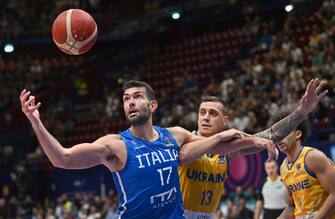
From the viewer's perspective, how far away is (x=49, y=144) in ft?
18.6

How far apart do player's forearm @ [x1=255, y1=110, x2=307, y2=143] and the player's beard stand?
52.8 inches

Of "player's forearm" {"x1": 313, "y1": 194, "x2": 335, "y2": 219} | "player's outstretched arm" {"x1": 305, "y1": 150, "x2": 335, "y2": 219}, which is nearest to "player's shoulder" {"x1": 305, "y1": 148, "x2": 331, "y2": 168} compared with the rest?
"player's outstretched arm" {"x1": 305, "y1": 150, "x2": 335, "y2": 219}

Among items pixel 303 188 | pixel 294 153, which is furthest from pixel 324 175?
pixel 294 153

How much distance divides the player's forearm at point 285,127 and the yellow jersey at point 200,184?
861 millimetres

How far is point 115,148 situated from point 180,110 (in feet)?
61.7

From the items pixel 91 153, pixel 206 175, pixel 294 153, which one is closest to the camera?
pixel 91 153

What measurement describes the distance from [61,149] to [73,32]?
2.96 meters

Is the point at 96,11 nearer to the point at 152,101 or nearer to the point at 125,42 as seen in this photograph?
the point at 125,42

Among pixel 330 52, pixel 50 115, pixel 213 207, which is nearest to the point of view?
pixel 213 207

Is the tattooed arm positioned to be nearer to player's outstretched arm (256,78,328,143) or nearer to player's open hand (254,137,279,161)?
player's outstretched arm (256,78,328,143)

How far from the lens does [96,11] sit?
3522cm

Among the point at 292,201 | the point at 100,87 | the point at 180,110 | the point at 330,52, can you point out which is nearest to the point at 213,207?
the point at 292,201

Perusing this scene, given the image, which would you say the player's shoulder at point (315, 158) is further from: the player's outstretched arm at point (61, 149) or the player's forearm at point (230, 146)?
the player's outstretched arm at point (61, 149)

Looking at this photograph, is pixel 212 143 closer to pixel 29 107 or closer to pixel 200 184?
pixel 200 184
